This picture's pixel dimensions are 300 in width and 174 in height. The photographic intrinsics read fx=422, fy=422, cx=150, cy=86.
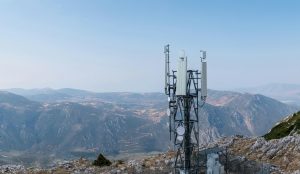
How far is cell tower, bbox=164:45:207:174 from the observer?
30.1 m

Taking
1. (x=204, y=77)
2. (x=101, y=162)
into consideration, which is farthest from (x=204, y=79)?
(x=101, y=162)

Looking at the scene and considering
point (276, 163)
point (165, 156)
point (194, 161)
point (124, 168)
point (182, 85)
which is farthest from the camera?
point (165, 156)

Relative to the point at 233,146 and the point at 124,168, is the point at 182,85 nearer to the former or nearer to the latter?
the point at 124,168

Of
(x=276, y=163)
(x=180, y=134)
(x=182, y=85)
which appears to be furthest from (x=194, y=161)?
(x=276, y=163)

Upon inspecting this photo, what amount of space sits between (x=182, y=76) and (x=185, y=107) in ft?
8.11

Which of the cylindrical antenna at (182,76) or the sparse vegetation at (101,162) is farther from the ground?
the cylindrical antenna at (182,76)

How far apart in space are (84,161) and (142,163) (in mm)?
9609

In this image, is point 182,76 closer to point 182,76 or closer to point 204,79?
point 182,76

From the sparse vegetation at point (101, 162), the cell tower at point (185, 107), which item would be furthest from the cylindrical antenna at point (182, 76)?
the sparse vegetation at point (101, 162)

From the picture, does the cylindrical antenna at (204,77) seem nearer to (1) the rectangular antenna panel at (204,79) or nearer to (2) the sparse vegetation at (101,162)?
(1) the rectangular antenna panel at (204,79)

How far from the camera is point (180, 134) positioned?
98.7 feet

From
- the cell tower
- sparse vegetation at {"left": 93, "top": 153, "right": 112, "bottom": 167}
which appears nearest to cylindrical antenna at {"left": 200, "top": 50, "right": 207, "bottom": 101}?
the cell tower

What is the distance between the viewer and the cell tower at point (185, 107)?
30062 millimetres

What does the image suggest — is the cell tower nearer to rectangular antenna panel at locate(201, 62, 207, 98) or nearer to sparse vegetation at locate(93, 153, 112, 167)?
rectangular antenna panel at locate(201, 62, 207, 98)
